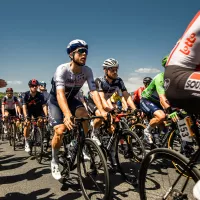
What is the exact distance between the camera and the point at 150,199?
2.37 meters

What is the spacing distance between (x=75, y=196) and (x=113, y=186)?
0.73m

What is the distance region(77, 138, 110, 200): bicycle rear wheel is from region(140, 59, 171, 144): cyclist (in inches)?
89.3

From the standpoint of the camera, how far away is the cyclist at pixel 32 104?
727 centimetres

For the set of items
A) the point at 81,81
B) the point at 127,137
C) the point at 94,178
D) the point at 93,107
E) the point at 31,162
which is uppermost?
the point at 81,81

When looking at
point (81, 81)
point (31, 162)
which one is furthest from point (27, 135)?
point (81, 81)

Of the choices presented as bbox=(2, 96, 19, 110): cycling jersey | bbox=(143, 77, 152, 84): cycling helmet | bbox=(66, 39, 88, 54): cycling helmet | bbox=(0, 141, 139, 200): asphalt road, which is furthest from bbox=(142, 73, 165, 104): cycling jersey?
bbox=(2, 96, 19, 110): cycling jersey

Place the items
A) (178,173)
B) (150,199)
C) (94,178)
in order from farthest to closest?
(94,178) → (150,199) → (178,173)

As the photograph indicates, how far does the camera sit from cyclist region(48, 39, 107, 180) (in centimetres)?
384

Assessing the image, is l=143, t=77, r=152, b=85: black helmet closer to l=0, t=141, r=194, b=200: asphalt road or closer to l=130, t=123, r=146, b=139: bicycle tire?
l=130, t=123, r=146, b=139: bicycle tire

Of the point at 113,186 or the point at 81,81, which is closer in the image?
the point at 113,186

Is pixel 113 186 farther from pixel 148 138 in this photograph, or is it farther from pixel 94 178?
pixel 148 138

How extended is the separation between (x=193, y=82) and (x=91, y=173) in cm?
259

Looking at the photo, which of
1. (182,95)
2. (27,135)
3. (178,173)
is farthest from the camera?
(27,135)

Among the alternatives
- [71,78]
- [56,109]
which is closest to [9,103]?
[56,109]
